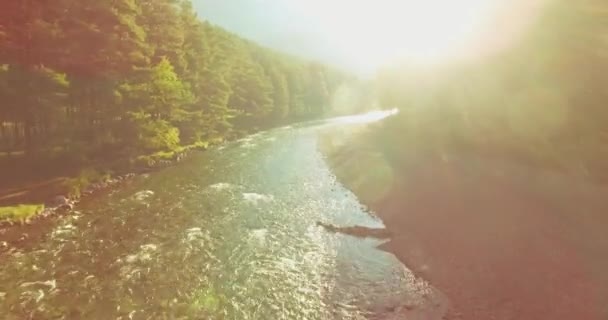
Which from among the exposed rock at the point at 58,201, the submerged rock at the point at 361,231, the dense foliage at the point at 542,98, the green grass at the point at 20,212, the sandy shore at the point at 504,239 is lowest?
the exposed rock at the point at 58,201

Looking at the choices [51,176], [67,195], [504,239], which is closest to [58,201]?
[67,195]

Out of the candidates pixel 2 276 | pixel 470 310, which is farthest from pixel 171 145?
pixel 470 310

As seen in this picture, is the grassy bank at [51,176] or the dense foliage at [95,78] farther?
the dense foliage at [95,78]

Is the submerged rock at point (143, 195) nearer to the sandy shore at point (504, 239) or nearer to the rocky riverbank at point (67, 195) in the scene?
the rocky riverbank at point (67, 195)

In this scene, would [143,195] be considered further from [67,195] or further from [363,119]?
[363,119]

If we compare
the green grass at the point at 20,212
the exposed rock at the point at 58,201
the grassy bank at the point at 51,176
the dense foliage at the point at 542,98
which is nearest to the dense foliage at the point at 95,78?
the grassy bank at the point at 51,176

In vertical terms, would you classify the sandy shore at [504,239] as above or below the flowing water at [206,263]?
above

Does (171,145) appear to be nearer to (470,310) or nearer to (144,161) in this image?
(144,161)
